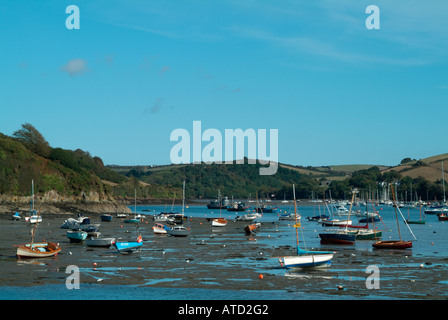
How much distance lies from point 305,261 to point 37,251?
25365mm

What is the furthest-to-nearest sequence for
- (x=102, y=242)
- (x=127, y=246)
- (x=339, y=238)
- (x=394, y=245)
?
1. (x=339, y=238)
2. (x=102, y=242)
3. (x=394, y=245)
4. (x=127, y=246)

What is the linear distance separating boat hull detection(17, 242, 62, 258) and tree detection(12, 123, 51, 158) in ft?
478

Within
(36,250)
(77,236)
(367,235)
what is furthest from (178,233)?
(36,250)

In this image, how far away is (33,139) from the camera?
633 feet

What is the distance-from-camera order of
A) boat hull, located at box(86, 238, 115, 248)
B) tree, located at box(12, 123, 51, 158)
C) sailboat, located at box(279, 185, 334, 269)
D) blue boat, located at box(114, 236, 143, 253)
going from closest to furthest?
sailboat, located at box(279, 185, 334, 269) < blue boat, located at box(114, 236, 143, 253) < boat hull, located at box(86, 238, 115, 248) < tree, located at box(12, 123, 51, 158)

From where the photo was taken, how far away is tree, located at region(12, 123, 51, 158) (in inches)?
7515

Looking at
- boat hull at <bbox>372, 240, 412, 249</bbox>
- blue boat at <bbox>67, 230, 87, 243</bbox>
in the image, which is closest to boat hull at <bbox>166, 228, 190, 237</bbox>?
blue boat at <bbox>67, 230, 87, 243</bbox>

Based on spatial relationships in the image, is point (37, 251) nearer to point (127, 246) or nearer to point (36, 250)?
point (36, 250)

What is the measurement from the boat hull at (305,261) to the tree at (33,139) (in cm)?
16231

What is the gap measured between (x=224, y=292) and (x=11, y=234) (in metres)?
52.2

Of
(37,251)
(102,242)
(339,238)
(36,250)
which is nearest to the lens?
(37,251)

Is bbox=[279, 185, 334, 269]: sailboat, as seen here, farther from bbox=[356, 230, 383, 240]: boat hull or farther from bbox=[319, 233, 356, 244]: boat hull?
bbox=[356, 230, 383, 240]: boat hull

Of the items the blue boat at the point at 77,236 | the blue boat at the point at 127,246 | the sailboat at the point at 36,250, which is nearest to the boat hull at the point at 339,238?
the blue boat at the point at 127,246

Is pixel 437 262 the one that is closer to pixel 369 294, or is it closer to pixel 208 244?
pixel 369 294
